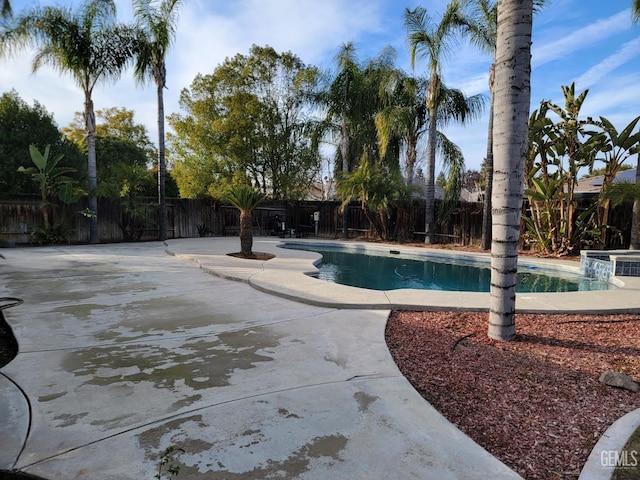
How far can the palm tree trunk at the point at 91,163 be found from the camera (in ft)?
42.4

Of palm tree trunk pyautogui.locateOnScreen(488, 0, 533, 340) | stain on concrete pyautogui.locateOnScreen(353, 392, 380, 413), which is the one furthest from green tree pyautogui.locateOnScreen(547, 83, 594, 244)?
stain on concrete pyautogui.locateOnScreen(353, 392, 380, 413)

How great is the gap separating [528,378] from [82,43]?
15464mm

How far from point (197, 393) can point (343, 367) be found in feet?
4.05

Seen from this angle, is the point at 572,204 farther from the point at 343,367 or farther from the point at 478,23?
the point at 343,367

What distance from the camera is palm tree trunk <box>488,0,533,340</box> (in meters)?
3.60

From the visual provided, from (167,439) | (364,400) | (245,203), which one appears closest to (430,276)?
(245,203)

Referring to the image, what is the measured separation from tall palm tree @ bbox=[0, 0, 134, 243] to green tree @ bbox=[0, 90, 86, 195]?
683cm

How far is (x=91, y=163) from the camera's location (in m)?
13.1

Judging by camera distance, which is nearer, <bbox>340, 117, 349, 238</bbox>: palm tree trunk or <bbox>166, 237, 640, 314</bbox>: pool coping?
<bbox>166, 237, 640, 314</bbox>: pool coping

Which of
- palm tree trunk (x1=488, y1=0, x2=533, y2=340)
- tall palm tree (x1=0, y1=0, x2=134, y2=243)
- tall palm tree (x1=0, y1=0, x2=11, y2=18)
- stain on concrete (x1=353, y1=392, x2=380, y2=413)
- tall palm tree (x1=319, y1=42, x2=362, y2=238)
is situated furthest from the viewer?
tall palm tree (x1=319, y1=42, x2=362, y2=238)

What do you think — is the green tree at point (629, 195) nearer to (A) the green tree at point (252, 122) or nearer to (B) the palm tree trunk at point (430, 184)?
(B) the palm tree trunk at point (430, 184)

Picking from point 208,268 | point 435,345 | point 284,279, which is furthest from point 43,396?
point 208,268

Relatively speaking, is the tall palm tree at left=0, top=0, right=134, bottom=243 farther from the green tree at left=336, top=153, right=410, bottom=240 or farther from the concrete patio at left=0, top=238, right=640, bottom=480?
the concrete patio at left=0, top=238, right=640, bottom=480

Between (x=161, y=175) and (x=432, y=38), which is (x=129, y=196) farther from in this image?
(x=432, y=38)
